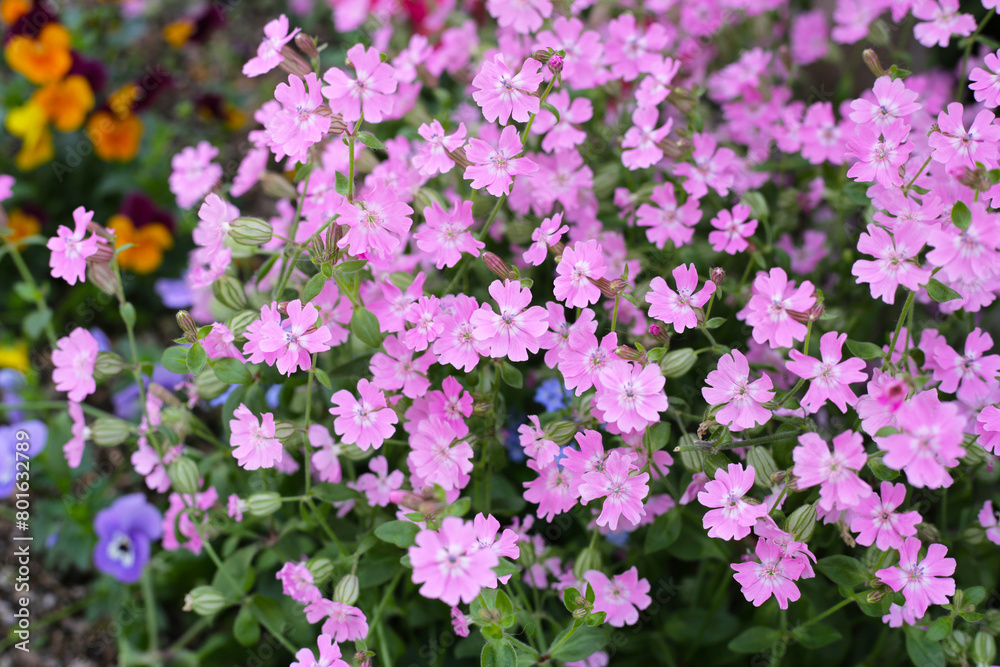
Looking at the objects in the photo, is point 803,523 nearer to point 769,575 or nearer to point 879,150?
point 769,575

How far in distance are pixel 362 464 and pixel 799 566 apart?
685 mm

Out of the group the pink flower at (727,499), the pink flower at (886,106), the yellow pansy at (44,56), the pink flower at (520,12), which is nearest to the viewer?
the pink flower at (727,499)

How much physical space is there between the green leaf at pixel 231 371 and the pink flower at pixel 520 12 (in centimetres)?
64


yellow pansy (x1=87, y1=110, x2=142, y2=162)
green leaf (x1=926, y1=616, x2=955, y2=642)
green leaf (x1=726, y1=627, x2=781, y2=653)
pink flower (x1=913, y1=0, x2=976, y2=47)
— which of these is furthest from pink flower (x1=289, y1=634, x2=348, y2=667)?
yellow pansy (x1=87, y1=110, x2=142, y2=162)

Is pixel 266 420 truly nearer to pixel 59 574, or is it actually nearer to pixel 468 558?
pixel 468 558

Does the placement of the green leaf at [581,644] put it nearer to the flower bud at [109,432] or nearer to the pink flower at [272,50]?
the flower bud at [109,432]

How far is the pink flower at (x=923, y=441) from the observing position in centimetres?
71

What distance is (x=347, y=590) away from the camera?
953 millimetres

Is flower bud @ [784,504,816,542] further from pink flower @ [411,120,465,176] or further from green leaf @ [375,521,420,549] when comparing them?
pink flower @ [411,120,465,176]

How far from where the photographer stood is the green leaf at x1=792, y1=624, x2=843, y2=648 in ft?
3.46

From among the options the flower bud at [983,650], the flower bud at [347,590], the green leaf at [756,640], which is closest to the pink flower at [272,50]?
the flower bud at [347,590]

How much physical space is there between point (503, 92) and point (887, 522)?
0.66 metres

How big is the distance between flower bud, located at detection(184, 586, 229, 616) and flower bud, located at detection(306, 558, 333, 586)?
18cm

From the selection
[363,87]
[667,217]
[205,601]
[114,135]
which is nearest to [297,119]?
[363,87]
